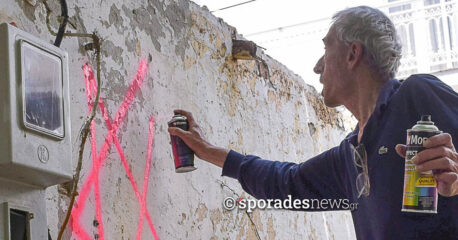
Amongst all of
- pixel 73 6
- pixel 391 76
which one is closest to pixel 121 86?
pixel 73 6

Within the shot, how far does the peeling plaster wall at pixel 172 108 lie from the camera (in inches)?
93.3

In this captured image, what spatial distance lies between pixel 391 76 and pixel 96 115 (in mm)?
1181

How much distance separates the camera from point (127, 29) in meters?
2.72

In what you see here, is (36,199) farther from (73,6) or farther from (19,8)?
(73,6)

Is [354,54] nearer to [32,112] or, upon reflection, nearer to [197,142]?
[197,142]

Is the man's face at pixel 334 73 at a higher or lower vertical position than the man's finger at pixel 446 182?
higher

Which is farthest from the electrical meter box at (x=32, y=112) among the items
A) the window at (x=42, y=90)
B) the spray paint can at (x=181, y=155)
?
the spray paint can at (x=181, y=155)

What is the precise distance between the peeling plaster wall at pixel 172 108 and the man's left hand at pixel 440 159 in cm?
111

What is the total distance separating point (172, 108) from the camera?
2.95m

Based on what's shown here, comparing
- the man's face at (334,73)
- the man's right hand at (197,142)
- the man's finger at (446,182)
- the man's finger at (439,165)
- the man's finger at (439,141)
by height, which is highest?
the man's face at (334,73)

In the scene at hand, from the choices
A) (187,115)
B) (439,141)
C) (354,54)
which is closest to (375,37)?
(354,54)

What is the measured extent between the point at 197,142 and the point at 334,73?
636 mm

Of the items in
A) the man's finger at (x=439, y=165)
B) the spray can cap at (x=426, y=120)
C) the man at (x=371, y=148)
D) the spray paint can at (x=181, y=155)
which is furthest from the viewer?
the spray paint can at (x=181, y=155)

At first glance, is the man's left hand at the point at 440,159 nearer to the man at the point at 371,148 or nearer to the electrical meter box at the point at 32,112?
the man at the point at 371,148
